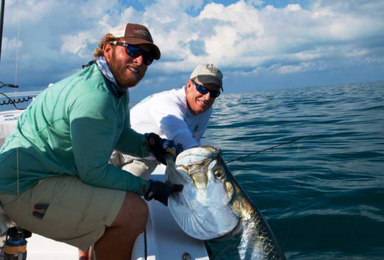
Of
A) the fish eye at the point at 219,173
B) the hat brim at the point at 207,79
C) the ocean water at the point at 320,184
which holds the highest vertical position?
the hat brim at the point at 207,79

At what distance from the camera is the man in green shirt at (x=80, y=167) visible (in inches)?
79.1

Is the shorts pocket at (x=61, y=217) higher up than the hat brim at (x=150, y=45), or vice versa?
the hat brim at (x=150, y=45)

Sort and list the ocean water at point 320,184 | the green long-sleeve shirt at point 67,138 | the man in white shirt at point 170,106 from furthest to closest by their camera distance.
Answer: the ocean water at point 320,184 → the man in white shirt at point 170,106 → the green long-sleeve shirt at point 67,138

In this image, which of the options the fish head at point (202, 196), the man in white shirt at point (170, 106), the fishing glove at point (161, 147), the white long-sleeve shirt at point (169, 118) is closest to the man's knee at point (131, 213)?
the fish head at point (202, 196)

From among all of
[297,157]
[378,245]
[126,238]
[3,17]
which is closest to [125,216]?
[126,238]

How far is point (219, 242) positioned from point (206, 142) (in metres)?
6.82

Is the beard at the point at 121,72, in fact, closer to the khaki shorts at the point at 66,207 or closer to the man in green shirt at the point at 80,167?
the man in green shirt at the point at 80,167

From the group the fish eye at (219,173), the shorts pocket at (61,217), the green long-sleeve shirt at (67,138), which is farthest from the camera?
the fish eye at (219,173)

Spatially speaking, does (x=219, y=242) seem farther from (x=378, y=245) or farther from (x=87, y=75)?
(x=378, y=245)

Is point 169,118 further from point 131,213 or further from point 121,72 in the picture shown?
point 131,213

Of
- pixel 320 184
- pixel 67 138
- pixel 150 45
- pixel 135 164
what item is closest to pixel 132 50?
pixel 150 45

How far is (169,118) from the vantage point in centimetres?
316

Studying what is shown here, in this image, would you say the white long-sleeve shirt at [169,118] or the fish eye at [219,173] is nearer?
the fish eye at [219,173]

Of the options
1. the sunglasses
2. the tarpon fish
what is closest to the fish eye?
the tarpon fish
